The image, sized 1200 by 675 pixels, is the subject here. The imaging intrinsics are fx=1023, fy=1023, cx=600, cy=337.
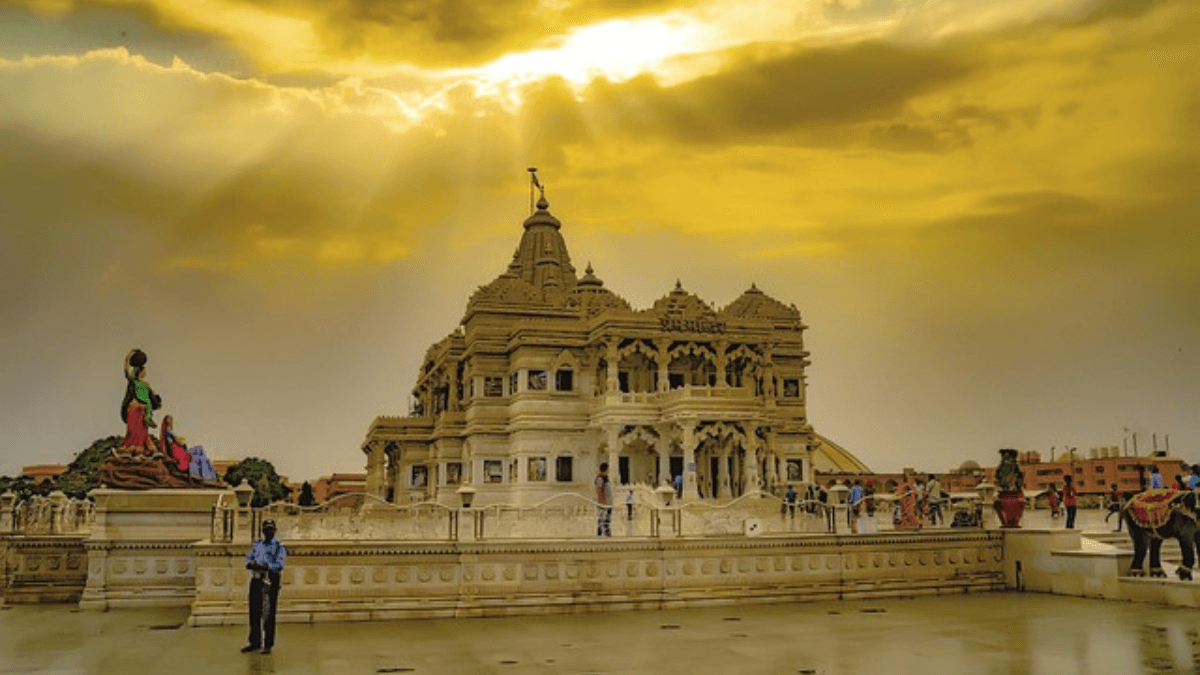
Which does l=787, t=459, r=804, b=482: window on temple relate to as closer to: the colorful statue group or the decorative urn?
the decorative urn

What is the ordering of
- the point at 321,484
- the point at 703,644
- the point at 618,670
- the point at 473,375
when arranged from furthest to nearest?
1. the point at 321,484
2. the point at 473,375
3. the point at 703,644
4. the point at 618,670

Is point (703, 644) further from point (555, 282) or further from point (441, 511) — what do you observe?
point (555, 282)

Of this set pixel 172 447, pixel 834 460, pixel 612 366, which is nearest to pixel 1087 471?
pixel 834 460

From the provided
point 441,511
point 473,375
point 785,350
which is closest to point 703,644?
point 441,511

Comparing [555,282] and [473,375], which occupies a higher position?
[555,282]

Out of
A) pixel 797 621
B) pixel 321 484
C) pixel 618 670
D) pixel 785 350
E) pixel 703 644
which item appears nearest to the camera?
pixel 618 670

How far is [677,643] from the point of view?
15203mm

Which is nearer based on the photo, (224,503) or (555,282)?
(224,503)

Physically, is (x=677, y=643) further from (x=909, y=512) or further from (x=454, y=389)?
(x=454, y=389)

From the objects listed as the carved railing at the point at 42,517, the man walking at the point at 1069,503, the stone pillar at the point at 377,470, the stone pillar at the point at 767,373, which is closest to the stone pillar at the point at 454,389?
the stone pillar at the point at 377,470

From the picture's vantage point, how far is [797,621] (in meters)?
17.6

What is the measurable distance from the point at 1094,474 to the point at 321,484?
69.4 meters

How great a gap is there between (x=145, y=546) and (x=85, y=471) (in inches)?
1920

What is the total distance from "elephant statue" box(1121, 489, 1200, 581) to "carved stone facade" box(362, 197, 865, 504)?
21.0 metres
